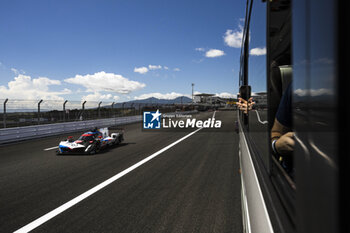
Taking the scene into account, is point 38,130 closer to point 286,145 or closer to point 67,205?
point 67,205

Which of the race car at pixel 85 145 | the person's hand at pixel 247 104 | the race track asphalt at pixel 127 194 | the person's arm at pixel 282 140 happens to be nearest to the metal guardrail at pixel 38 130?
the race track asphalt at pixel 127 194

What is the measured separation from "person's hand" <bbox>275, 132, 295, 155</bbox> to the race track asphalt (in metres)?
2.03

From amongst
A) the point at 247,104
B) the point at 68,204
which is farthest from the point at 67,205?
the point at 247,104

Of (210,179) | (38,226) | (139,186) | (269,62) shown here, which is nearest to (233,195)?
(210,179)

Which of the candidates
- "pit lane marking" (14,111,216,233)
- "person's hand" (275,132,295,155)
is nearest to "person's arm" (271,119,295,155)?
"person's hand" (275,132,295,155)

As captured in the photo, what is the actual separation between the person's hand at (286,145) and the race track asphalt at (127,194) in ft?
6.67

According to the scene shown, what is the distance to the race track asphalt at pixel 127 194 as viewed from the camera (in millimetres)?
3020

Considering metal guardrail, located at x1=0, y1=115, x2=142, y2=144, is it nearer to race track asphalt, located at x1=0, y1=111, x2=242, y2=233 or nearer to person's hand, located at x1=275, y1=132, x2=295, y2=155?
race track asphalt, located at x1=0, y1=111, x2=242, y2=233

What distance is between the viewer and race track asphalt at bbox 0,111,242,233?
302 centimetres

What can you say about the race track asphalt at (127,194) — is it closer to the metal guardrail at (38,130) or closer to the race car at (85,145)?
the race car at (85,145)

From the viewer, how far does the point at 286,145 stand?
1.12 meters

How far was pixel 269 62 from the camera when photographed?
135 cm

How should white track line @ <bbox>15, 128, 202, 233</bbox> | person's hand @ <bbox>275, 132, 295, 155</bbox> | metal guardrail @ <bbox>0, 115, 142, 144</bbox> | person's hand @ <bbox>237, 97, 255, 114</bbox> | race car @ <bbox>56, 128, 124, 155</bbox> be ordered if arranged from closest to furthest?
person's hand @ <bbox>275, 132, 295, 155</bbox> → person's hand @ <bbox>237, 97, 255, 114</bbox> → white track line @ <bbox>15, 128, 202, 233</bbox> → race car @ <bbox>56, 128, 124, 155</bbox> → metal guardrail @ <bbox>0, 115, 142, 144</bbox>

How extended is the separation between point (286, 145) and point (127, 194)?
11.3 ft
